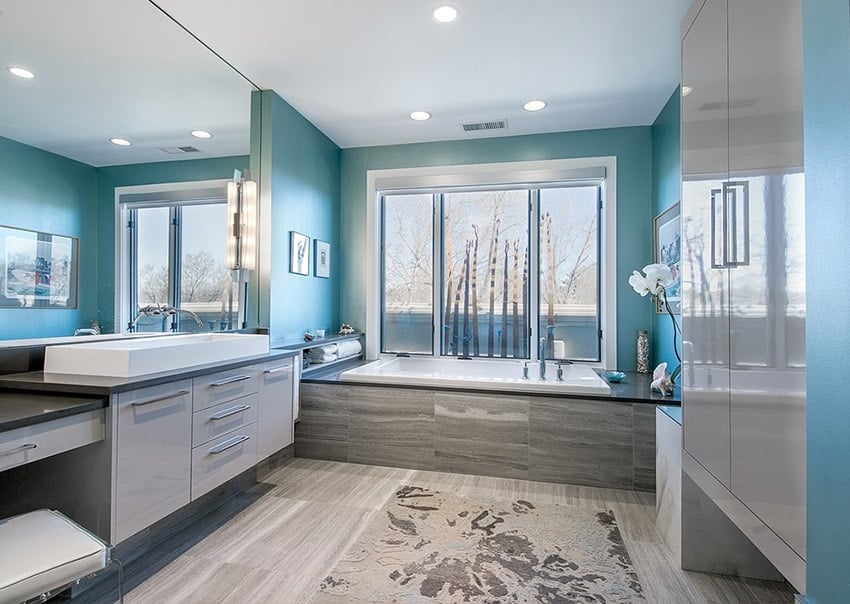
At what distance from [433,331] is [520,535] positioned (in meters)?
2.26

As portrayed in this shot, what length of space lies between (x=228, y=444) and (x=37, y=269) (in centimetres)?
111

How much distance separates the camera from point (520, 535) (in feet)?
7.21

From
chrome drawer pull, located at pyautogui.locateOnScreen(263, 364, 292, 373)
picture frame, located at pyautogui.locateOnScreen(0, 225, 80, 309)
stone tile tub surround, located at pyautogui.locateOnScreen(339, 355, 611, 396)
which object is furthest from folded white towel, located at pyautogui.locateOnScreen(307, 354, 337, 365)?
picture frame, located at pyautogui.locateOnScreen(0, 225, 80, 309)

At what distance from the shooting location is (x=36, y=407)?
4.85ft

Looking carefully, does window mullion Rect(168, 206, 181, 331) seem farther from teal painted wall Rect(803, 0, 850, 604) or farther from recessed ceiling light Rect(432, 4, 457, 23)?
teal painted wall Rect(803, 0, 850, 604)

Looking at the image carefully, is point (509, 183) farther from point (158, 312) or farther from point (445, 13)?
point (158, 312)

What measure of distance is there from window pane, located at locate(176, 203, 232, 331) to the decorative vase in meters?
3.08

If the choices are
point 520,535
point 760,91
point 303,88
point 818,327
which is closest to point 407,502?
point 520,535

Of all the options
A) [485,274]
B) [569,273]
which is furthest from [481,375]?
[569,273]

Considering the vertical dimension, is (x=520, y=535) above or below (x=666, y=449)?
below

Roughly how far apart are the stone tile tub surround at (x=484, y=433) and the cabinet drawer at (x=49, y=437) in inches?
68.5

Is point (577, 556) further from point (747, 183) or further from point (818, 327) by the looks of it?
point (747, 183)

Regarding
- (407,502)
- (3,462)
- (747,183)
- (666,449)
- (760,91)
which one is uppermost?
(760,91)

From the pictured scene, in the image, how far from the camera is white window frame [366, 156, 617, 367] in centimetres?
377
